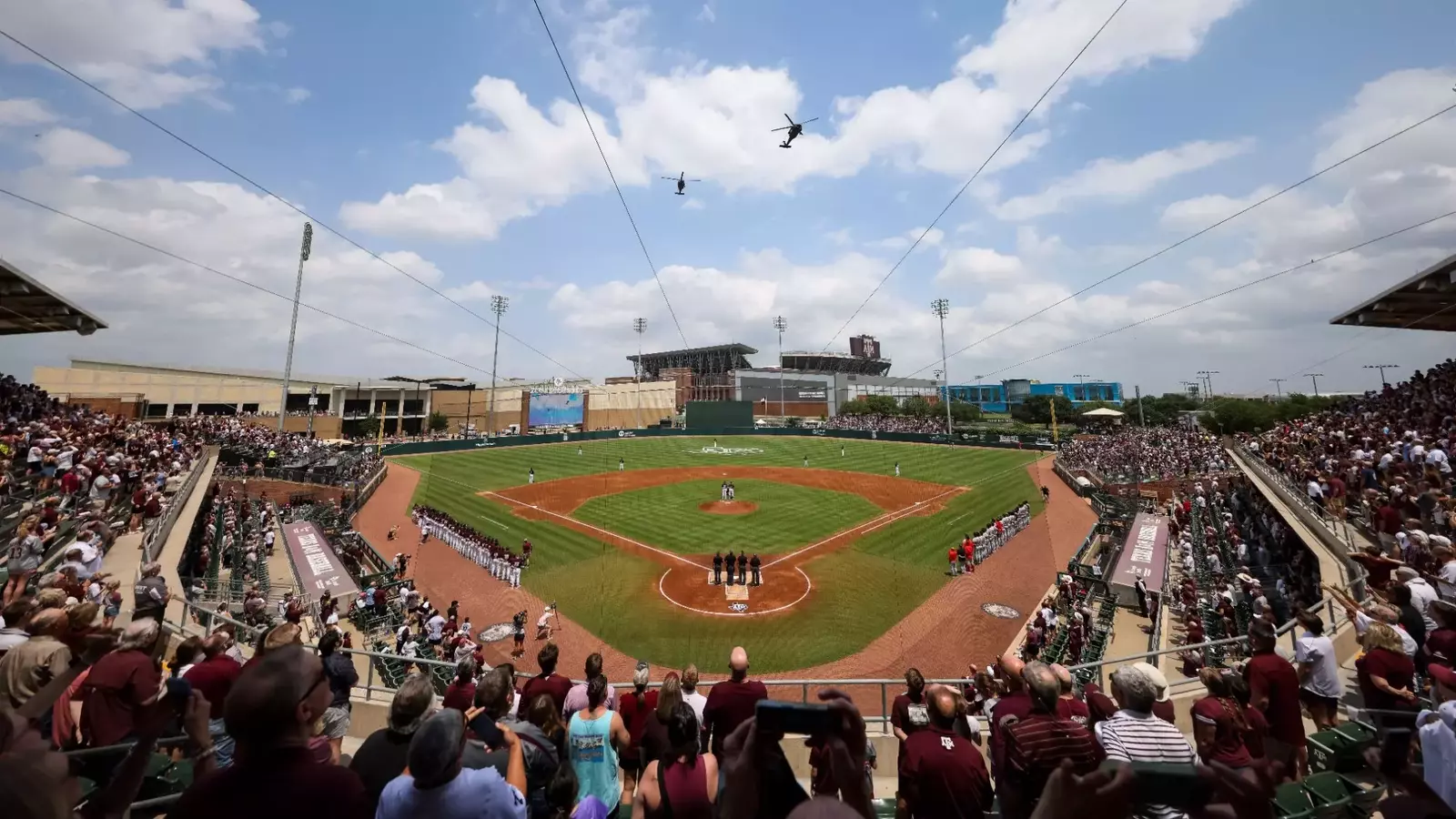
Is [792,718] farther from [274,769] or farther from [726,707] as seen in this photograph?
[726,707]

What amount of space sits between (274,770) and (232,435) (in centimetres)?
4810

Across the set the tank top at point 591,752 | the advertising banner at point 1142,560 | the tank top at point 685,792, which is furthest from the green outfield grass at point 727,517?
the tank top at point 685,792

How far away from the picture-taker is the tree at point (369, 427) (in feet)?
228

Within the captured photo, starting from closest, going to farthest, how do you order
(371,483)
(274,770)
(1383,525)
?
(274,770), (1383,525), (371,483)

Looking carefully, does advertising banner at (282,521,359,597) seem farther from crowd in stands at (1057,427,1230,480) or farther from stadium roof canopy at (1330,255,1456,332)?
crowd in stands at (1057,427,1230,480)

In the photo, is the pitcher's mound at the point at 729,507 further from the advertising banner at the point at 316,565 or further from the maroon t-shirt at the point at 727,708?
the maroon t-shirt at the point at 727,708

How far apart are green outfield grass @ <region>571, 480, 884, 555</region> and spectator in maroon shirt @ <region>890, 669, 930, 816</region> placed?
1801cm

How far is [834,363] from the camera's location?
128 m

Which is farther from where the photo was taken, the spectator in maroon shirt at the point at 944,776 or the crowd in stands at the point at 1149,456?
the crowd in stands at the point at 1149,456

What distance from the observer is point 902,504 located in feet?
107

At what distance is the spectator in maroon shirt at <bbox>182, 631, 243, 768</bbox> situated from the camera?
4297mm

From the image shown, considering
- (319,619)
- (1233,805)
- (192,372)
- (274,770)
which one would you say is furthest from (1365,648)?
(192,372)

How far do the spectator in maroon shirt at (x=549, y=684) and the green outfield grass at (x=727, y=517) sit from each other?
17.8 meters

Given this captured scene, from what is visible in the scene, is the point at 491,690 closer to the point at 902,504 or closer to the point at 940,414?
the point at 902,504
